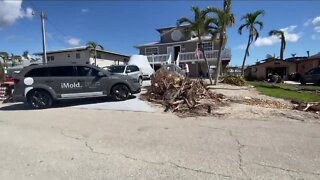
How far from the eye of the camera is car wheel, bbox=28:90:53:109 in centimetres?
1104

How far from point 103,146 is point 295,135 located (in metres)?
4.57

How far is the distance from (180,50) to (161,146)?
3054 cm

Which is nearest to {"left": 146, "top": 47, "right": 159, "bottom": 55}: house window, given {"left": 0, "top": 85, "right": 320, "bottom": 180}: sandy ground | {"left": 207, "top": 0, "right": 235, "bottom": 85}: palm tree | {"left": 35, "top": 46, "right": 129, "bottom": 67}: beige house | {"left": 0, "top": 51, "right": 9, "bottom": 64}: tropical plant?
{"left": 35, "top": 46, "right": 129, "bottom": 67}: beige house

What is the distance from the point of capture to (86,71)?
11750mm

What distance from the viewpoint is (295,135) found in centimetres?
644

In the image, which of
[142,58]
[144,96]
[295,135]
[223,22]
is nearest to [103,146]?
[295,135]

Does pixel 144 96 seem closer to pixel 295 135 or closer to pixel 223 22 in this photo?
pixel 295 135

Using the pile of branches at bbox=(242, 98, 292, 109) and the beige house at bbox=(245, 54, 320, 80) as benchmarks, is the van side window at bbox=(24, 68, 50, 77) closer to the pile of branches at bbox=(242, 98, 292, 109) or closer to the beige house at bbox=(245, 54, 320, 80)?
the pile of branches at bbox=(242, 98, 292, 109)

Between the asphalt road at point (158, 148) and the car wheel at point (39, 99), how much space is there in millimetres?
2325

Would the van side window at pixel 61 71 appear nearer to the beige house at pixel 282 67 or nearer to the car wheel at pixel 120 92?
the car wheel at pixel 120 92

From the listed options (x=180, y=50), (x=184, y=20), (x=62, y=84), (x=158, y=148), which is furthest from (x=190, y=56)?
(x=158, y=148)

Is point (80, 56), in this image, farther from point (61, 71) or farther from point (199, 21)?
point (61, 71)

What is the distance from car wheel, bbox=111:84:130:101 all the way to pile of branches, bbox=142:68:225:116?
42.0 inches

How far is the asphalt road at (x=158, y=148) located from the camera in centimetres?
435
